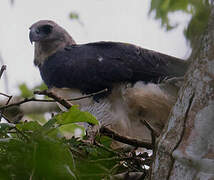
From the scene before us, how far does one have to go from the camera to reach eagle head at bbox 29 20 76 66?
3.31 metres

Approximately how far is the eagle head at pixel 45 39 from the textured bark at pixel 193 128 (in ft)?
6.44

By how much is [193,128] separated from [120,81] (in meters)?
1.40

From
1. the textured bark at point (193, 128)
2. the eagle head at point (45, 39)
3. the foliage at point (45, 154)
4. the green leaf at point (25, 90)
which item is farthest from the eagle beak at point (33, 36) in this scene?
the textured bark at point (193, 128)

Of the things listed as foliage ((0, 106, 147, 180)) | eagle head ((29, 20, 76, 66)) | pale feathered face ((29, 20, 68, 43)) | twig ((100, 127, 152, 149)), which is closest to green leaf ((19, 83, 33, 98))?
eagle head ((29, 20, 76, 66))

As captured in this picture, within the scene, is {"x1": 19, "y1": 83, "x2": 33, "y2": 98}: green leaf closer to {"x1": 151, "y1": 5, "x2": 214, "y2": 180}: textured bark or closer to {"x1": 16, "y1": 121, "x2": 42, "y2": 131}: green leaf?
{"x1": 16, "y1": 121, "x2": 42, "y2": 131}: green leaf

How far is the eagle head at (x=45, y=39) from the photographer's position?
3312 millimetres

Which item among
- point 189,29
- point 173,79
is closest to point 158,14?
point 173,79

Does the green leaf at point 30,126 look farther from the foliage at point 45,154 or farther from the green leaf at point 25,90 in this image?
the green leaf at point 25,90

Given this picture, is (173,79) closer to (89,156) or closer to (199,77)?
(89,156)

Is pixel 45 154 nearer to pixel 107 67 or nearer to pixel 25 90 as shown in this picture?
pixel 107 67

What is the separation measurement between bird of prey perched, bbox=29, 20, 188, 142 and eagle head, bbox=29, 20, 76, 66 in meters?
0.34

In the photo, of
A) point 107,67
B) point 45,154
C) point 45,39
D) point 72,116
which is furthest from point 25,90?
point 45,154

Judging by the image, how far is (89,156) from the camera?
1.76 meters

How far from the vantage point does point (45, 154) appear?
1.33 meters
